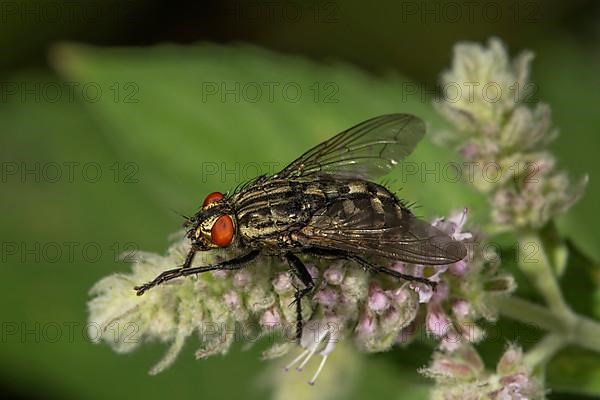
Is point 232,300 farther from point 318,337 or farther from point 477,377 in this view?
point 477,377

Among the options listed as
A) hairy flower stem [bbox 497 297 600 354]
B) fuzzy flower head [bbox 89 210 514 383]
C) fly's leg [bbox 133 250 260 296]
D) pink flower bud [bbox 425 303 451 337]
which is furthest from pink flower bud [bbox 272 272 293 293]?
hairy flower stem [bbox 497 297 600 354]

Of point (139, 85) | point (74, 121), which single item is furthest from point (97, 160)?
point (139, 85)

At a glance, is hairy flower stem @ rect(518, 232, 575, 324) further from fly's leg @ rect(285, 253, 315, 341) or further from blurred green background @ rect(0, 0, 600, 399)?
fly's leg @ rect(285, 253, 315, 341)

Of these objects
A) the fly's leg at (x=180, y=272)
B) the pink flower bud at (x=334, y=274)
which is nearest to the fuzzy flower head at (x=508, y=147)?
the pink flower bud at (x=334, y=274)

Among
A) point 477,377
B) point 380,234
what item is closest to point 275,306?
point 380,234

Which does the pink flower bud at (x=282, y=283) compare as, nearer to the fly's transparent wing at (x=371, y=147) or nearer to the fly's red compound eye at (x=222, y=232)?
the fly's red compound eye at (x=222, y=232)
